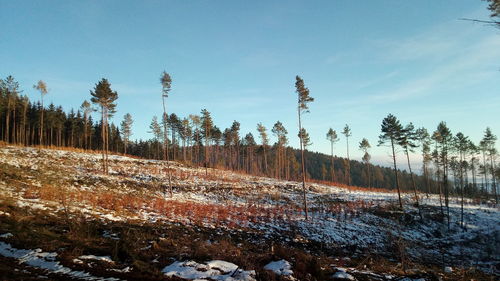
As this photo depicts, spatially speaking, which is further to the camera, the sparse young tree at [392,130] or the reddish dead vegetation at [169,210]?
the sparse young tree at [392,130]

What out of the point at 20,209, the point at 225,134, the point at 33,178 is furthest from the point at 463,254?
the point at 225,134

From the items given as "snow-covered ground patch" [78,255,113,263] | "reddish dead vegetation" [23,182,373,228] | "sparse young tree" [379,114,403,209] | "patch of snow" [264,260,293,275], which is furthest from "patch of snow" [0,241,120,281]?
"sparse young tree" [379,114,403,209]

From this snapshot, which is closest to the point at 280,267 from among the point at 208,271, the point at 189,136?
the point at 208,271

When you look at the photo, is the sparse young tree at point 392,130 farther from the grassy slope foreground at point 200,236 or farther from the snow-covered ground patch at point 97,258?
the snow-covered ground patch at point 97,258

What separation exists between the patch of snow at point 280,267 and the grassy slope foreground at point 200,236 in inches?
1.2

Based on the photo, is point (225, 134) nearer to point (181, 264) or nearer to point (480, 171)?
point (181, 264)

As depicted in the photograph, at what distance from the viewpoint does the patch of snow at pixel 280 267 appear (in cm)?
711

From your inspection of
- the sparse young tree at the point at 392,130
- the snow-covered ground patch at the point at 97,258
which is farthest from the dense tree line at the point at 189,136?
the snow-covered ground patch at the point at 97,258

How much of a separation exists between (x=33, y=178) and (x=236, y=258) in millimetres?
21002

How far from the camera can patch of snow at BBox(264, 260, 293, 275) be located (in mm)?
7113

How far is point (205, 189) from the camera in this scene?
32.4 meters

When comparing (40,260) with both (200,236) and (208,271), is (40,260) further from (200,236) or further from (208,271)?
(200,236)

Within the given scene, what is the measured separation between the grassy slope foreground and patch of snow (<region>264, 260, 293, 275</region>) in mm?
30

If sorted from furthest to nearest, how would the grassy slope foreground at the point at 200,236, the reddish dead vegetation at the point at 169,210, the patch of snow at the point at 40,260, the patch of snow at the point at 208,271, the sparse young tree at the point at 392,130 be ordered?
the sparse young tree at the point at 392,130
the reddish dead vegetation at the point at 169,210
the grassy slope foreground at the point at 200,236
the patch of snow at the point at 208,271
the patch of snow at the point at 40,260
